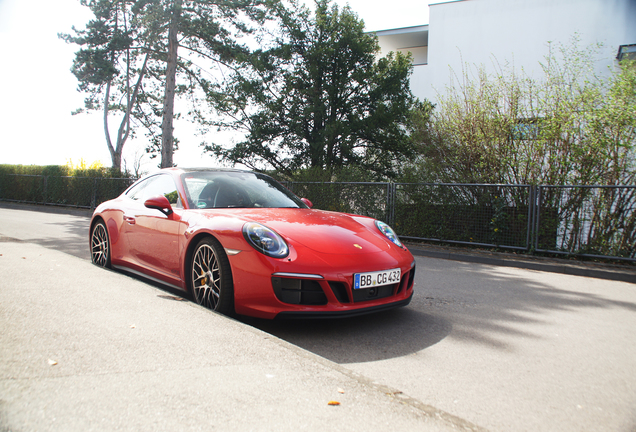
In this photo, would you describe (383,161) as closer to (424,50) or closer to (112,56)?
(424,50)

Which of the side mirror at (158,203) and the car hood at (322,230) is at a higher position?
the side mirror at (158,203)

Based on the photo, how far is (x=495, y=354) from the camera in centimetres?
322

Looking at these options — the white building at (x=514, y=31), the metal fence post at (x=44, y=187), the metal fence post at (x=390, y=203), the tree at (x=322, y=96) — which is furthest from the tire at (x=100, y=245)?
the metal fence post at (x=44, y=187)

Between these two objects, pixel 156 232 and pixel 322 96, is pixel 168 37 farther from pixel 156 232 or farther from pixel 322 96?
pixel 156 232

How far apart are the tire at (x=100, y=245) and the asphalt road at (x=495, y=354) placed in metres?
0.63

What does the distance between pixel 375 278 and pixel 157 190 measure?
8.82ft

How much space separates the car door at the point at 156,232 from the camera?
420cm

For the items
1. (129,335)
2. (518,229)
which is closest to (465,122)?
(518,229)

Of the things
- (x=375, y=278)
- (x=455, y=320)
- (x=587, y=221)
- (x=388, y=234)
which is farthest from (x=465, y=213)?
(x=375, y=278)

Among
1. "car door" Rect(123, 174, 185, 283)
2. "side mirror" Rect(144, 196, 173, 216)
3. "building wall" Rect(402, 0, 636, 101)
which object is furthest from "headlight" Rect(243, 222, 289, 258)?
"building wall" Rect(402, 0, 636, 101)

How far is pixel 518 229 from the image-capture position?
30.2 ft

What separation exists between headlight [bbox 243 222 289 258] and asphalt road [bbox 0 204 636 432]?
0.57 meters

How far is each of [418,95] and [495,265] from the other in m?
14.3

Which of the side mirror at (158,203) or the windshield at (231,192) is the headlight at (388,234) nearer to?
the windshield at (231,192)
